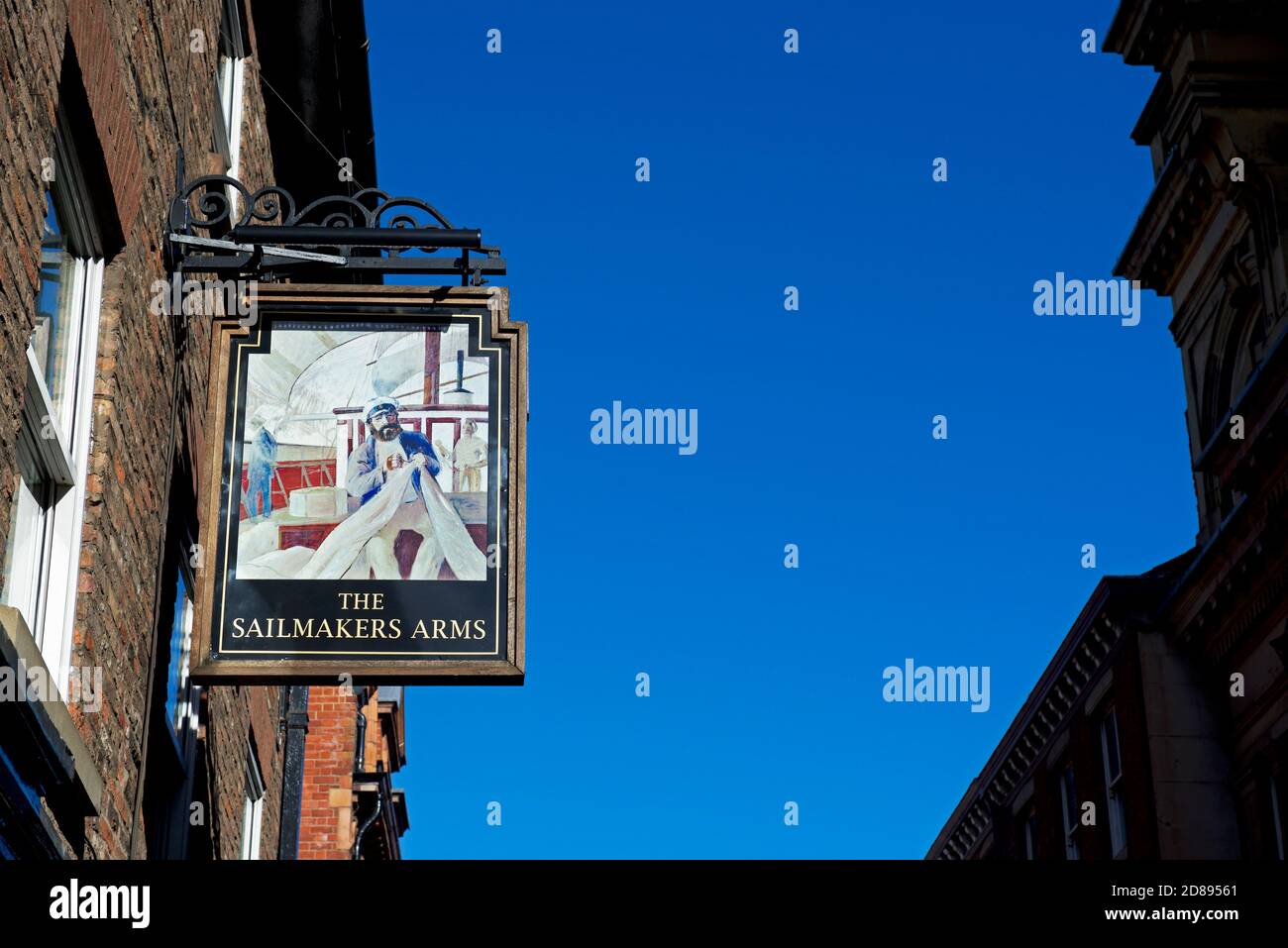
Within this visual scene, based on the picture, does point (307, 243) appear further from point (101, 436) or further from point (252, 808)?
point (252, 808)

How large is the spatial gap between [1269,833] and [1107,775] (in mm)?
5659

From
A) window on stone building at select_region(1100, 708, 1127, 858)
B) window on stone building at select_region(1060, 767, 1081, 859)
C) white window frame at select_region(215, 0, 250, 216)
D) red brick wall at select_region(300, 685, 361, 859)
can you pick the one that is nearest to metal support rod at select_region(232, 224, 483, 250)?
white window frame at select_region(215, 0, 250, 216)

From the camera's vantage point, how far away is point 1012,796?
3850cm

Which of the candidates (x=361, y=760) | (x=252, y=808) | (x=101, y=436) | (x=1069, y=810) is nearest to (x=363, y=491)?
(x=101, y=436)

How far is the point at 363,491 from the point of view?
27.4 ft

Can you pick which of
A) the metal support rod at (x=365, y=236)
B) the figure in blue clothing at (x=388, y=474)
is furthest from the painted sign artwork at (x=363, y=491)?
the metal support rod at (x=365, y=236)

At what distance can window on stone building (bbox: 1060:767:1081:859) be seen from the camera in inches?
1337

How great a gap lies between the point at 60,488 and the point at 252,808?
24.2ft

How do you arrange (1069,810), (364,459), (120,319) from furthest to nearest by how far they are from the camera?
(1069,810) < (364,459) < (120,319)

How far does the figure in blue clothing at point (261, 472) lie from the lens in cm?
839

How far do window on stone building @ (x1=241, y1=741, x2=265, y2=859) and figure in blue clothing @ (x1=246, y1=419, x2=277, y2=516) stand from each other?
591cm

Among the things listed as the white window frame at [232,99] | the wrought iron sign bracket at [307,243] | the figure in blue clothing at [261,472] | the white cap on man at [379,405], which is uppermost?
the white window frame at [232,99]

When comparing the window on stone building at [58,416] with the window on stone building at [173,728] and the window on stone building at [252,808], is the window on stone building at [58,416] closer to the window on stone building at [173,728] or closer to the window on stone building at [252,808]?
the window on stone building at [173,728]
